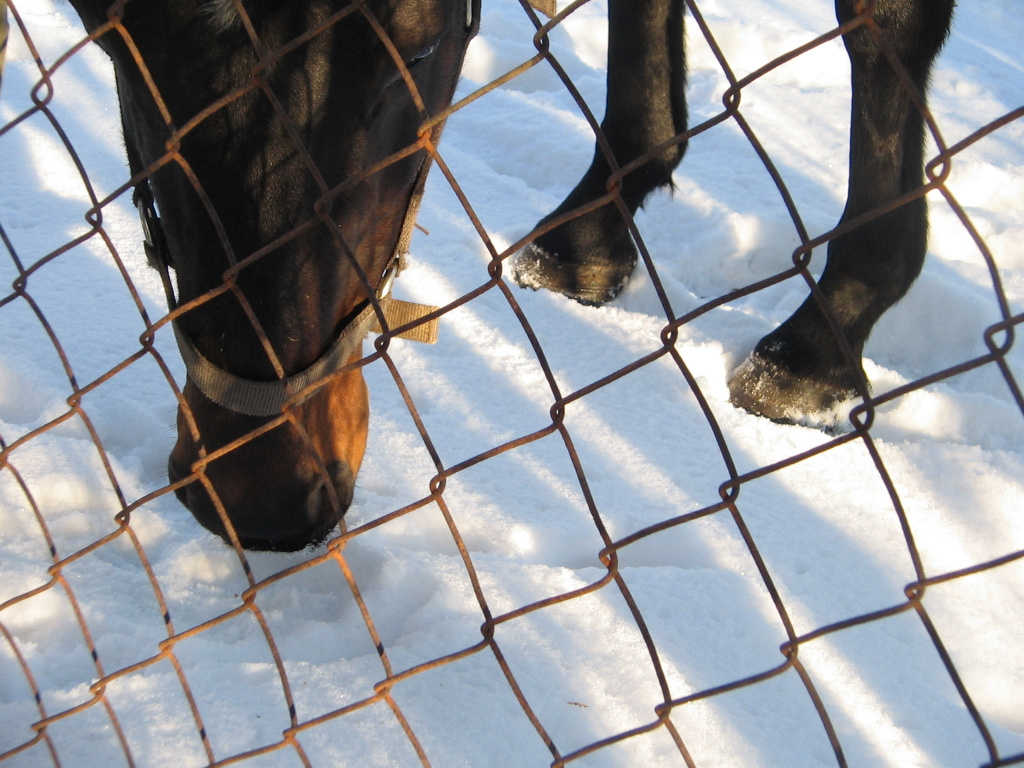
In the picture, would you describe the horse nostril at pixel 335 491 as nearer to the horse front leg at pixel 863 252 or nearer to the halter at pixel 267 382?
the halter at pixel 267 382

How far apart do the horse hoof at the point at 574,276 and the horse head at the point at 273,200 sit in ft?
4.10

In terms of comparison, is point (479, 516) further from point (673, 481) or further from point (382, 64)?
point (382, 64)

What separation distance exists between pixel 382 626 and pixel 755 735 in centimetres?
68

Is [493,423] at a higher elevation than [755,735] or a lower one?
higher

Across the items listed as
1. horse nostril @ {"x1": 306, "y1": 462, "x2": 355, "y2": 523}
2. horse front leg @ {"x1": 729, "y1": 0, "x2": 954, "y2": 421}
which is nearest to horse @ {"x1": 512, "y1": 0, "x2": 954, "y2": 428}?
horse front leg @ {"x1": 729, "y1": 0, "x2": 954, "y2": 421}

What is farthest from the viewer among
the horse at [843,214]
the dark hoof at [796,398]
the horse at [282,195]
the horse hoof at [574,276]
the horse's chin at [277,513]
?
the horse hoof at [574,276]

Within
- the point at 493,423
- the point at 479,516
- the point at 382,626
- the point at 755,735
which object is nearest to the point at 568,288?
the point at 493,423

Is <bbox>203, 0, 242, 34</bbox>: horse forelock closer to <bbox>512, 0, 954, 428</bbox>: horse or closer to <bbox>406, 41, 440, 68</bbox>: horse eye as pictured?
<bbox>406, 41, 440, 68</bbox>: horse eye

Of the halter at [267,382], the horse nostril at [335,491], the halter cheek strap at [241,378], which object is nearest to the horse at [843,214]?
the halter at [267,382]

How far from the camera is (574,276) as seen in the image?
285 centimetres

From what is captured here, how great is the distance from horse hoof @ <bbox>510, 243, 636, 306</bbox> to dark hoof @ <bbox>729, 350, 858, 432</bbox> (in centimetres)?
66

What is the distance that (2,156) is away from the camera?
119 inches

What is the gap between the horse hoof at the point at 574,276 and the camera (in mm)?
2844

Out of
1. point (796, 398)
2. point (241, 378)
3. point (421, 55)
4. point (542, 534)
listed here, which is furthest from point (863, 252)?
point (241, 378)
